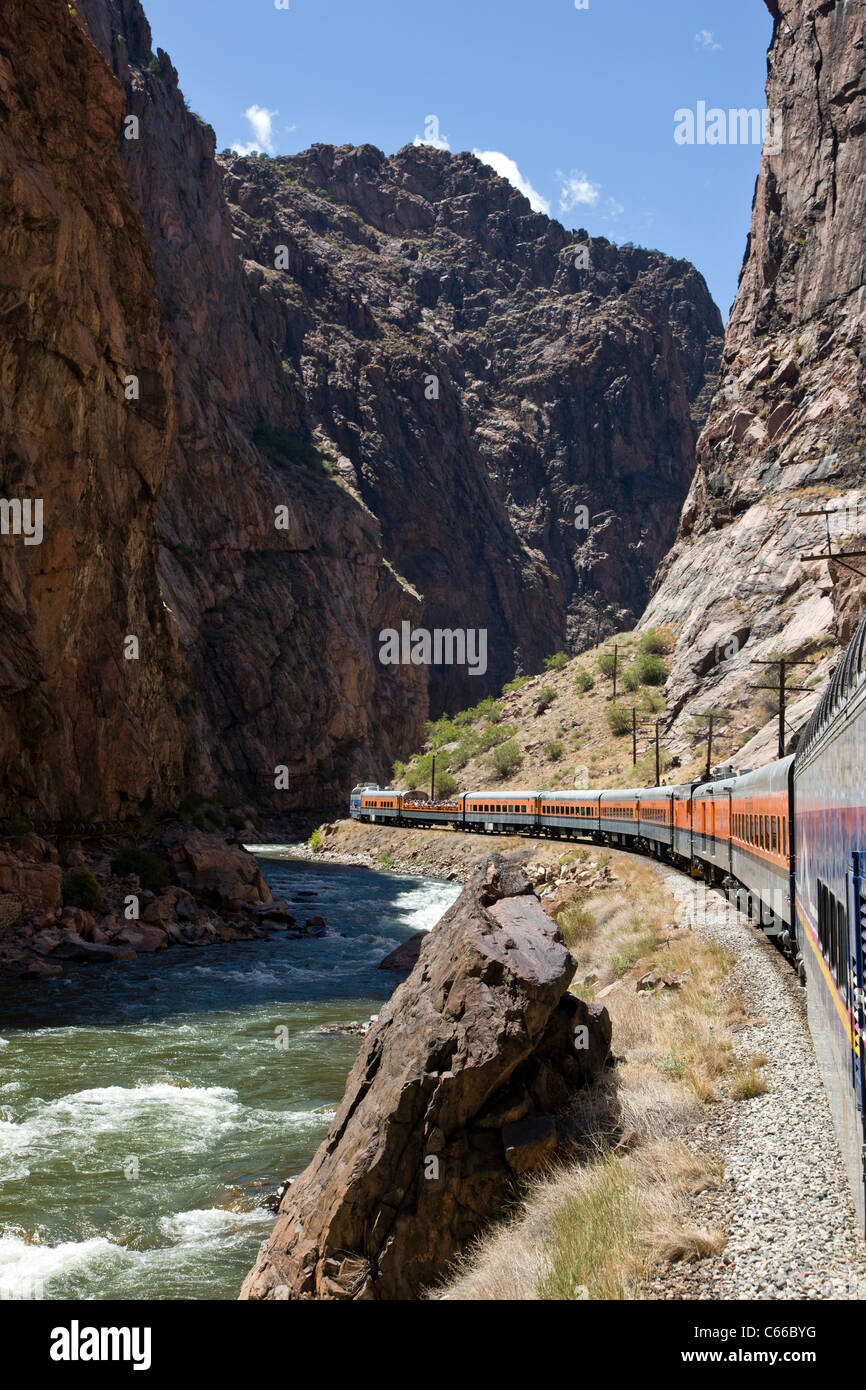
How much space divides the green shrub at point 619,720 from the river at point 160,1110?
157 ft

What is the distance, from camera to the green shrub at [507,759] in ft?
260

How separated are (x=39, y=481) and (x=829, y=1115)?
1358 inches

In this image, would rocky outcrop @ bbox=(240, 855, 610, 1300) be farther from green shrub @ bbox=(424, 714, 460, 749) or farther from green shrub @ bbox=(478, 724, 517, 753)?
green shrub @ bbox=(424, 714, 460, 749)

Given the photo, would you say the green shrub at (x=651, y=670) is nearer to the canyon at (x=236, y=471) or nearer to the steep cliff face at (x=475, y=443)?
the canyon at (x=236, y=471)

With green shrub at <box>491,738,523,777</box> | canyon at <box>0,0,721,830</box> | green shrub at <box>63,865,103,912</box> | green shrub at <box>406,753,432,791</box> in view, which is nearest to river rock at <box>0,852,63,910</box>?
green shrub at <box>63,865,103,912</box>

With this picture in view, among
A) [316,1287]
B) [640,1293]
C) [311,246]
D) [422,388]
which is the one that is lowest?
[316,1287]

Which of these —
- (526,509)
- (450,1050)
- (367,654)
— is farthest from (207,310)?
(450,1050)

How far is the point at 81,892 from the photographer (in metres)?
29.2

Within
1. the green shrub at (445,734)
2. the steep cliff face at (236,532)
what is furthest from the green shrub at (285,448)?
the green shrub at (445,734)

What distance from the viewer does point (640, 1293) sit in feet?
17.6

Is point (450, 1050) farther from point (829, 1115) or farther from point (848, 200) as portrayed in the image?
point (848, 200)

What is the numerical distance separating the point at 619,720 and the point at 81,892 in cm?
5017

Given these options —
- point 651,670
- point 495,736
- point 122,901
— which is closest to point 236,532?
point 495,736

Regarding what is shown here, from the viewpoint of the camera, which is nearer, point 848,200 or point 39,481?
point 39,481
